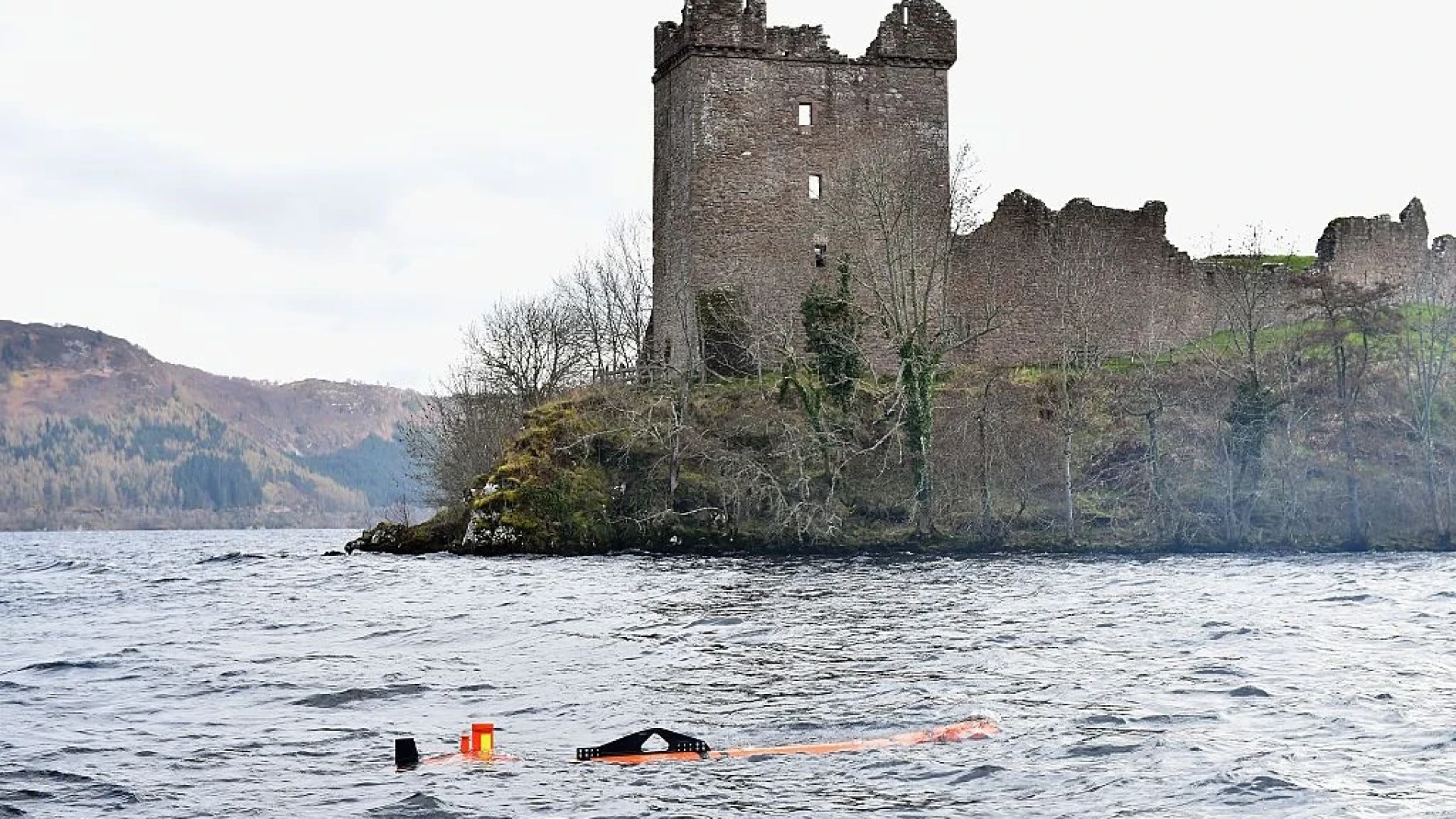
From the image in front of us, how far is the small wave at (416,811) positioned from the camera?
13.9 metres

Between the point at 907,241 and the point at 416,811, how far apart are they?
4652 cm

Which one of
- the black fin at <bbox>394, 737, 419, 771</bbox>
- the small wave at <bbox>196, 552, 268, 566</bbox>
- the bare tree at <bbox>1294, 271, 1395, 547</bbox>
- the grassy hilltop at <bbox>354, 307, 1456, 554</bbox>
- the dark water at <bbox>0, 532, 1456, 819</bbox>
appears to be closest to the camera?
the dark water at <bbox>0, 532, 1456, 819</bbox>

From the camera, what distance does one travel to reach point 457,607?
103 feet

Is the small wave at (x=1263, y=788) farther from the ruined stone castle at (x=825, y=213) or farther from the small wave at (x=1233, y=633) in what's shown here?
the ruined stone castle at (x=825, y=213)

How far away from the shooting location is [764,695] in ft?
64.4

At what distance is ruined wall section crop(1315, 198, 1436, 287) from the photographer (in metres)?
62.8

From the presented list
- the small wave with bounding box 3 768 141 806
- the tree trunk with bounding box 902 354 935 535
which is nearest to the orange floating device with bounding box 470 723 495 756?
the small wave with bounding box 3 768 141 806

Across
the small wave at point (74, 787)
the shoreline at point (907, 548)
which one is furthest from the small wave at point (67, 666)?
the shoreline at point (907, 548)

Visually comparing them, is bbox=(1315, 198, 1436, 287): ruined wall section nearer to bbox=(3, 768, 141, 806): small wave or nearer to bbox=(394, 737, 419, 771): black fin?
bbox=(394, 737, 419, 771): black fin

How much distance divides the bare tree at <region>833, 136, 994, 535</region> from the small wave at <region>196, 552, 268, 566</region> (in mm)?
25744

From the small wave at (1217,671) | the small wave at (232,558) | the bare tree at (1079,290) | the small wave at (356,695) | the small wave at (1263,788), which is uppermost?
the bare tree at (1079,290)

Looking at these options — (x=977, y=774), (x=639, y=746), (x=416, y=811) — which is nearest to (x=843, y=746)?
(x=977, y=774)

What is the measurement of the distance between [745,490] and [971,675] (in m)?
30.9

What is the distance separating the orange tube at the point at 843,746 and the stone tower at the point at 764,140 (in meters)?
40.8
